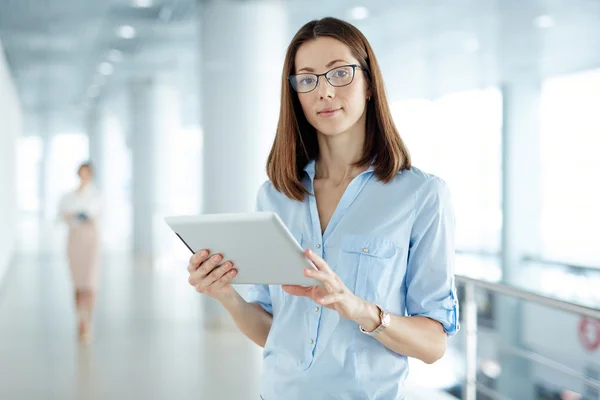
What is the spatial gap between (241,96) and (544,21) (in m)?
3.43

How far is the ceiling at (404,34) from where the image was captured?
705 cm

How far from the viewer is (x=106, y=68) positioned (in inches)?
459

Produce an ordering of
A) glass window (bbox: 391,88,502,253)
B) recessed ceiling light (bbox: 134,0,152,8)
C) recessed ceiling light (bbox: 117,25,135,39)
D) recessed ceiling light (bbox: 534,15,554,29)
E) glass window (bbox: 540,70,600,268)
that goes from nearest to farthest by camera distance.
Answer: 1. glass window (bbox: 540,70,600,268)
2. recessed ceiling light (bbox: 534,15,554,29)
3. recessed ceiling light (bbox: 134,0,152,8)
4. glass window (bbox: 391,88,502,253)
5. recessed ceiling light (bbox: 117,25,135,39)

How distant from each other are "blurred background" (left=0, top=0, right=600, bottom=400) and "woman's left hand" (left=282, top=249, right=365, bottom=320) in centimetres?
186

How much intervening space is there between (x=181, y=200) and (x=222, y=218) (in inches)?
536

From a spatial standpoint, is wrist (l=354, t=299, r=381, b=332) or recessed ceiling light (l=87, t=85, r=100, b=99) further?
recessed ceiling light (l=87, t=85, r=100, b=99)

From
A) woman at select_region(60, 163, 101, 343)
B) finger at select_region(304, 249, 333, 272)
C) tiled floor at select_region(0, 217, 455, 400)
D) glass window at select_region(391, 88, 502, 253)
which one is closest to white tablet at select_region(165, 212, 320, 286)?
finger at select_region(304, 249, 333, 272)

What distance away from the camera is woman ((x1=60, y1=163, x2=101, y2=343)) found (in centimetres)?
638

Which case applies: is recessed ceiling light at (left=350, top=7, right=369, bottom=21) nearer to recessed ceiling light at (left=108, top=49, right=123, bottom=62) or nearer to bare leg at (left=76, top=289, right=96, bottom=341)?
recessed ceiling light at (left=108, top=49, right=123, bottom=62)

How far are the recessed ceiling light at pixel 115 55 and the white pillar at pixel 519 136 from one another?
5.97 m

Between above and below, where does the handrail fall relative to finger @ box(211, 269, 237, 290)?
below

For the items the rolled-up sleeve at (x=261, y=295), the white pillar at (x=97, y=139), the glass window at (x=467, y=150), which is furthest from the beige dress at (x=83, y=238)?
the white pillar at (x=97, y=139)

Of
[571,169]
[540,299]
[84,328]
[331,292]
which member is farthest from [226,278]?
[571,169]

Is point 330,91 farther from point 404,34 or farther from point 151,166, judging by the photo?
point 151,166
